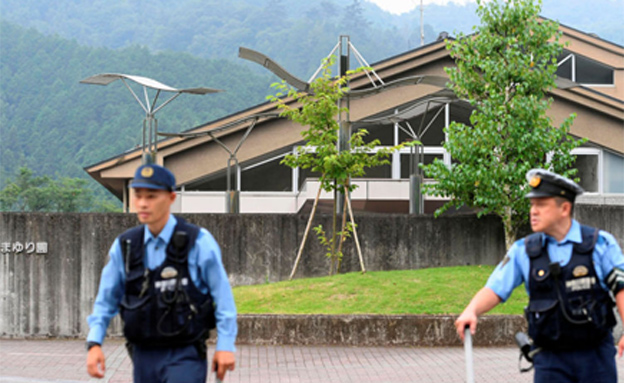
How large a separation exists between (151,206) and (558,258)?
235cm

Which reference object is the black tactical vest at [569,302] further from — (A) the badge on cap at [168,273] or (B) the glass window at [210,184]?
(B) the glass window at [210,184]

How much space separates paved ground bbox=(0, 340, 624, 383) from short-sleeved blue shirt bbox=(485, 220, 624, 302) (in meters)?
5.45

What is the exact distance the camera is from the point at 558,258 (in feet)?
16.6

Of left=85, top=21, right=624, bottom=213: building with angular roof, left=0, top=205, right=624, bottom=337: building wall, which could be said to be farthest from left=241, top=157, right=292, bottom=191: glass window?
left=0, top=205, right=624, bottom=337: building wall

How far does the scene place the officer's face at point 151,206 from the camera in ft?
16.2

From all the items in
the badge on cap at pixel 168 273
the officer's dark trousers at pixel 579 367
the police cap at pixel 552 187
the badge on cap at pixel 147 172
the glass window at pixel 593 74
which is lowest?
the officer's dark trousers at pixel 579 367

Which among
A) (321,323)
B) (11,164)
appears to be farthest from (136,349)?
(11,164)

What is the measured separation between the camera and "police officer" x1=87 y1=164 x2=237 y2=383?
4844mm

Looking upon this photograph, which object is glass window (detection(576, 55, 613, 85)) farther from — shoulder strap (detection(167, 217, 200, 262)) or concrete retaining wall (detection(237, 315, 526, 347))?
shoulder strap (detection(167, 217, 200, 262))

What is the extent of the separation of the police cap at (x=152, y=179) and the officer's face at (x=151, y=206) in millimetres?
37

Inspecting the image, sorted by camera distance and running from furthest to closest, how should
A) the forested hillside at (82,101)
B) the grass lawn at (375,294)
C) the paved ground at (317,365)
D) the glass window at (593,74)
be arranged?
1. the forested hillside at (82,101)
2. the glass window at (593,74)
3. the grass lawn at (375,294)
4. the paved ground at (317,365)

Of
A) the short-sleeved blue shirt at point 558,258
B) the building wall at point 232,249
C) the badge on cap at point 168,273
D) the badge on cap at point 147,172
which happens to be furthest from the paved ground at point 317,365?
the badge on cap at point 147,172

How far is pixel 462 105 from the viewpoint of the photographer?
27.0 meters

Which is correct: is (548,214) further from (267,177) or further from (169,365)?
(267,177)
